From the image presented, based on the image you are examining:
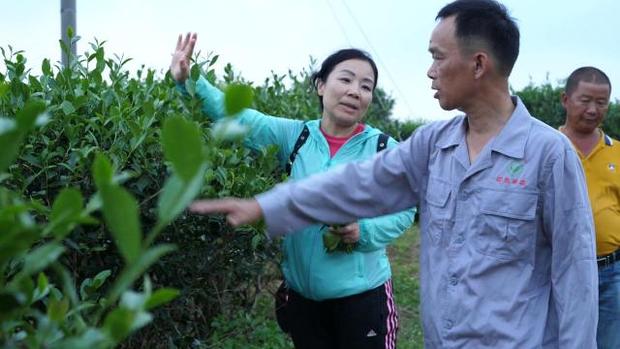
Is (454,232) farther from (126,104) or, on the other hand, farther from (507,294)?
(126,104)

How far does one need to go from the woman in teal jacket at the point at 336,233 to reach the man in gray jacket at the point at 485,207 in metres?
0.64

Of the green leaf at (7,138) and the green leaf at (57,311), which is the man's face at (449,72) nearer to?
the green leaf at (57,311)

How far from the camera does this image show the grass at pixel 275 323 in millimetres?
3955

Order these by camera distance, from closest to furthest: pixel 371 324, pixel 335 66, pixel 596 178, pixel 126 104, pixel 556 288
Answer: pixel 556 288
pixel 126 104
pixel 371 324
pixel 335 66
pixel 596 178

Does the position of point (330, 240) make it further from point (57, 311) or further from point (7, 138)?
point (7, 138)

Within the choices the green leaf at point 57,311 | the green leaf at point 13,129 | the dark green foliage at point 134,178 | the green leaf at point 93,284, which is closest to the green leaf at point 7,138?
the green leaf at point 13,129

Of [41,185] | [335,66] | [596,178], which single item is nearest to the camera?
[41,185]

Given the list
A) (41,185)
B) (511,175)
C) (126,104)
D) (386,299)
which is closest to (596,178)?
(386,299)

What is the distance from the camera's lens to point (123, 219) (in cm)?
78

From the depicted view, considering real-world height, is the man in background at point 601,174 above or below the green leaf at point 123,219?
below

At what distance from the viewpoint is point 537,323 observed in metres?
2.39

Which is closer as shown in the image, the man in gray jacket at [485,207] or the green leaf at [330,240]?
the man in gray jacket at [485,207]

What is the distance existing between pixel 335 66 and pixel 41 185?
148cm

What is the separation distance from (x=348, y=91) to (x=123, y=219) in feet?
9.12
